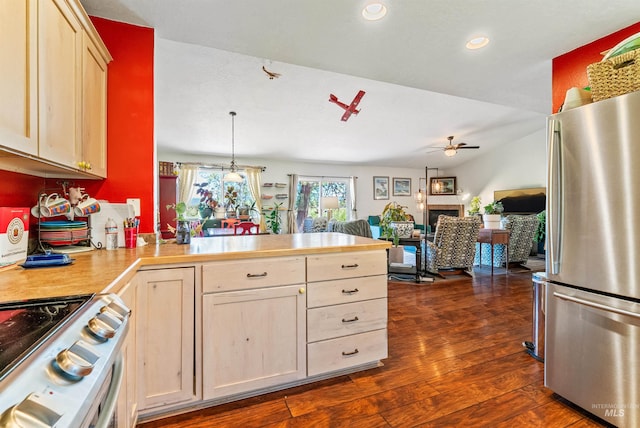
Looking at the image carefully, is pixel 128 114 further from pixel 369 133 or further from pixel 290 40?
pixel 369 133

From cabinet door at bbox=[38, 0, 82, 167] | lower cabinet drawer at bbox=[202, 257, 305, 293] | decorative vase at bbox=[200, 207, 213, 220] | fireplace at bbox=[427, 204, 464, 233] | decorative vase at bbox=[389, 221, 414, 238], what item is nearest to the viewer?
cabinet door at bbox=[38, 0, 82, 167]

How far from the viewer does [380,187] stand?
29.0ft

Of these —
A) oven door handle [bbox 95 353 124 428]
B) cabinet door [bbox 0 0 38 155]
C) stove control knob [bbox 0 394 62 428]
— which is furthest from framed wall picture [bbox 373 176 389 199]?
stove control knob [bbox 0 394 62 428]

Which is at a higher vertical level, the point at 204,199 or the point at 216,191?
the point at 216,191

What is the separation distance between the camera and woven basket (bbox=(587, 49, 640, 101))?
1.34m

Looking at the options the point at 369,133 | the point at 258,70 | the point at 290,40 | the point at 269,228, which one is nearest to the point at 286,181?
the point at 269,228

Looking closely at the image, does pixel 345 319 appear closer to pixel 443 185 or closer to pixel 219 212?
pixel 219 212

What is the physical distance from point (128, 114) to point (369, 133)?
16.3 feet

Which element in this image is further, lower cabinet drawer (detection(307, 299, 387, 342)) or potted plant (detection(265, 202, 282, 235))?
potted plant (detection(265, 202, 282, 235))

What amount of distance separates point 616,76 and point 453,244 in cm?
314

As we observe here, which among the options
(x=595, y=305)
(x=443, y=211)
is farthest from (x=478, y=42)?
(x=443, y=211)

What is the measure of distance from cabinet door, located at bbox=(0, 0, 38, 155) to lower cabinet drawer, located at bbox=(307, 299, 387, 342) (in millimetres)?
1472

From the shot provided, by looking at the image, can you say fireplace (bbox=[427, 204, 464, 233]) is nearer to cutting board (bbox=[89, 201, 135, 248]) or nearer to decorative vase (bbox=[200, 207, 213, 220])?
decorative vase (bbox=[200, 207, 213, 220])

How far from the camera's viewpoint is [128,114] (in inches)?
72.4
